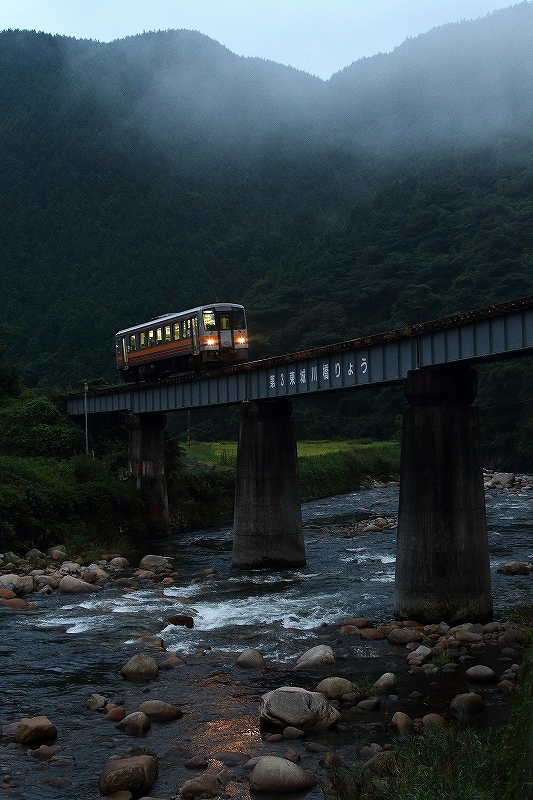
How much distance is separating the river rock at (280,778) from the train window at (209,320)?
31.6 metres

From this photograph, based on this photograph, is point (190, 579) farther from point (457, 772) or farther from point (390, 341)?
point (457, 772)

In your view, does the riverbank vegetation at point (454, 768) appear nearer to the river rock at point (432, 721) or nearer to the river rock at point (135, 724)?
the river rock at point (432, 721)

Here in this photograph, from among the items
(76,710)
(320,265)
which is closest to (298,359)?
(76,710)

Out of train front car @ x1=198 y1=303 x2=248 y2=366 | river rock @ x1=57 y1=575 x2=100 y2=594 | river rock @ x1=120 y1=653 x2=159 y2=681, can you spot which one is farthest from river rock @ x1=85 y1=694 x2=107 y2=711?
train front car @ x1=198 y1=303 x2=248 y2=366

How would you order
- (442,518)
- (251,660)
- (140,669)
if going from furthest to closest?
(442,518)
(251,660)
(140,669)

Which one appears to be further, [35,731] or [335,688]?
[335,688]

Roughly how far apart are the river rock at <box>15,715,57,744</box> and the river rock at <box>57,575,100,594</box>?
14480 mm

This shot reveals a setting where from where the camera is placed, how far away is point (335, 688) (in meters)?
18.1

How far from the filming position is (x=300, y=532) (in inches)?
1487

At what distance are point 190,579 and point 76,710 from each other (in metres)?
15.8

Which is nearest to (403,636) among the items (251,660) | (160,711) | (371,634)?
(371,634)

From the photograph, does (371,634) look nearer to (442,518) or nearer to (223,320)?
(442,518)

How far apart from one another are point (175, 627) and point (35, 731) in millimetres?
9202

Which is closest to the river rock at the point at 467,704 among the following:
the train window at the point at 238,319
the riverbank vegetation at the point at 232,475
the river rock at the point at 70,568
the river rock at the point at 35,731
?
the river rock at the point at 35,731
